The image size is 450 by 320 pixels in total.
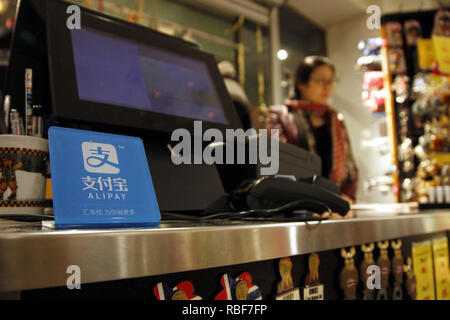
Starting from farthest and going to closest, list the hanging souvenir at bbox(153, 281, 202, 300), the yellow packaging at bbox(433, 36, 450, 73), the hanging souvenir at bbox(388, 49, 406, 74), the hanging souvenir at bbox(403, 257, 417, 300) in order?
the hanging souvenir at bbox(388, 49, 406, 74), the yellow packaging at bbox(433, 36, 450, 73), the hanging souvenir at bbox(403, 257, 417, 300), the hanging souvenir at bbox(153, 281, 202, 300)

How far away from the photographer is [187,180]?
653 mm

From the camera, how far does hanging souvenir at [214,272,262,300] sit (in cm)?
47

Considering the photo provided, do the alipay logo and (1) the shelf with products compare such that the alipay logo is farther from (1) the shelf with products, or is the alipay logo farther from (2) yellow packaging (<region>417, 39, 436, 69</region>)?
(2) yellow packaging (<region>417, 39, 436, 69</region>)

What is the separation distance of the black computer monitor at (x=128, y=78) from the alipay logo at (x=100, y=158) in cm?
11

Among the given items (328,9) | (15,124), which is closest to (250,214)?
(15,124)

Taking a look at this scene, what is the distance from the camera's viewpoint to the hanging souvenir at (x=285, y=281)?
554 mm

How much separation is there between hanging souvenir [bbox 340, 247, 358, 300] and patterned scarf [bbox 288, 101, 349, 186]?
1250 mm

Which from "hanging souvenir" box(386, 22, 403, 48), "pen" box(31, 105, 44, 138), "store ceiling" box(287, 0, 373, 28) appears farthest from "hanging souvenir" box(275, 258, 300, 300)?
"store ceiling" box(287, 0, 373, 28)

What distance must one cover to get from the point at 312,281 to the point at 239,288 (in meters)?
0.19

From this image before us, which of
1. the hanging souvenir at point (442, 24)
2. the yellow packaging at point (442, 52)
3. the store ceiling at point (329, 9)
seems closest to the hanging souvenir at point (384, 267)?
the yellow packaging at point (442, 52)

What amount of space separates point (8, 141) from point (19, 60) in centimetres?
22

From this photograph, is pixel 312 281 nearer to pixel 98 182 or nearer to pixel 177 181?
pixel 177 181

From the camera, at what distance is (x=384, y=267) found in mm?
768
